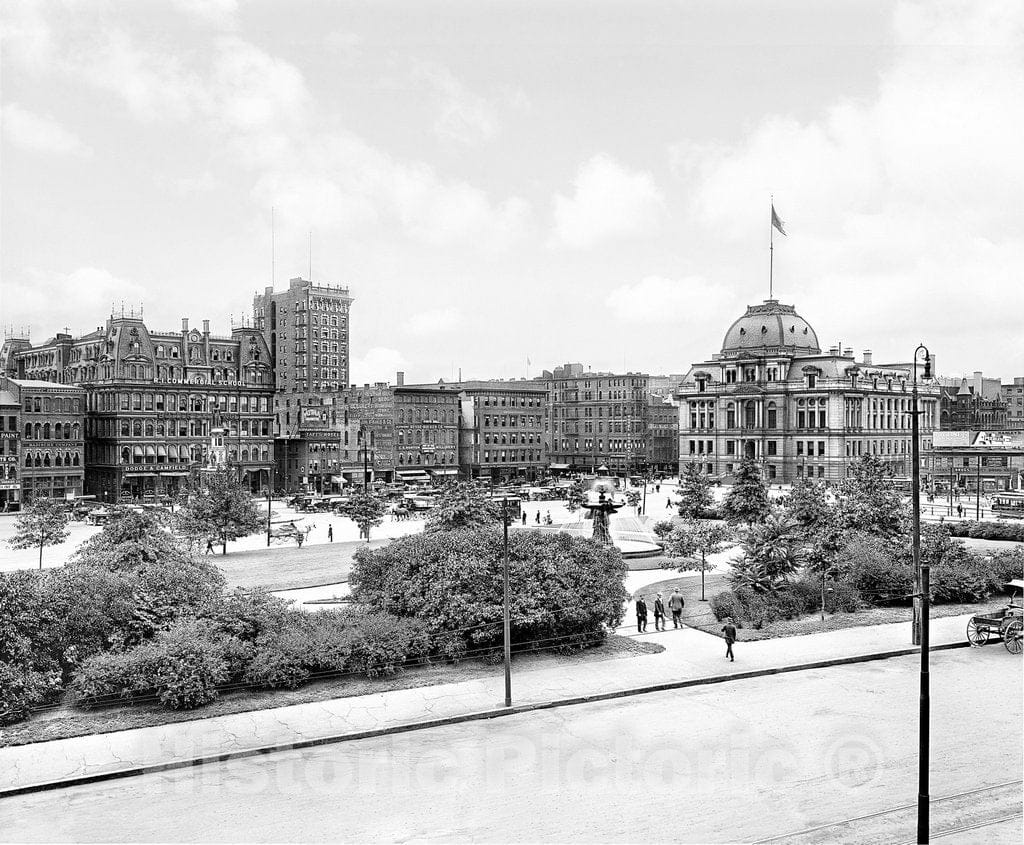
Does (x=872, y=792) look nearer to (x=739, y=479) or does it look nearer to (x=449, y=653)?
(x=449, y=653)

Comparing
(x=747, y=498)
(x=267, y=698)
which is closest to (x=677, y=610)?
(x=267, y=698)

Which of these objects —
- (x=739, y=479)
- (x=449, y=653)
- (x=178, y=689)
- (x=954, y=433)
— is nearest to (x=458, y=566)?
(x=449, y=653)

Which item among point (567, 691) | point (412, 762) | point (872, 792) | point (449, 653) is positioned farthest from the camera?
point (449, 653)

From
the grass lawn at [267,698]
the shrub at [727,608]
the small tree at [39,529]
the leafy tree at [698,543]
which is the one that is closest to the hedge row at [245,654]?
the grass lawn at [267,698]

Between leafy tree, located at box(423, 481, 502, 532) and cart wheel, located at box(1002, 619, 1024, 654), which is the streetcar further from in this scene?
cart wheel, located at box(1002, 619, 1024, 654)

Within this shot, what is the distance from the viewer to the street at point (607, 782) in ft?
59.1

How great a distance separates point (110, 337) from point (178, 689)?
86220mm

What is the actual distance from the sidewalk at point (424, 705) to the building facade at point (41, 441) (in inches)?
2955

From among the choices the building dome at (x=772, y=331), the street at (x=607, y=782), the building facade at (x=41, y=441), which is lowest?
the street at (x=607, y=782)

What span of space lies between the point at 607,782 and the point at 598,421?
137m

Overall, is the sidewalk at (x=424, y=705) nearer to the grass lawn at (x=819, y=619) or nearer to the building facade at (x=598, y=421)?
the grass lawn at (x=819, y=619)

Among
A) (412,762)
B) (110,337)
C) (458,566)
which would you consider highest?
(110,337)

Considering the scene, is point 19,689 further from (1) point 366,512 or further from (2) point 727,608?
(1) point 366,512

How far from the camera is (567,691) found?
26.8 m
